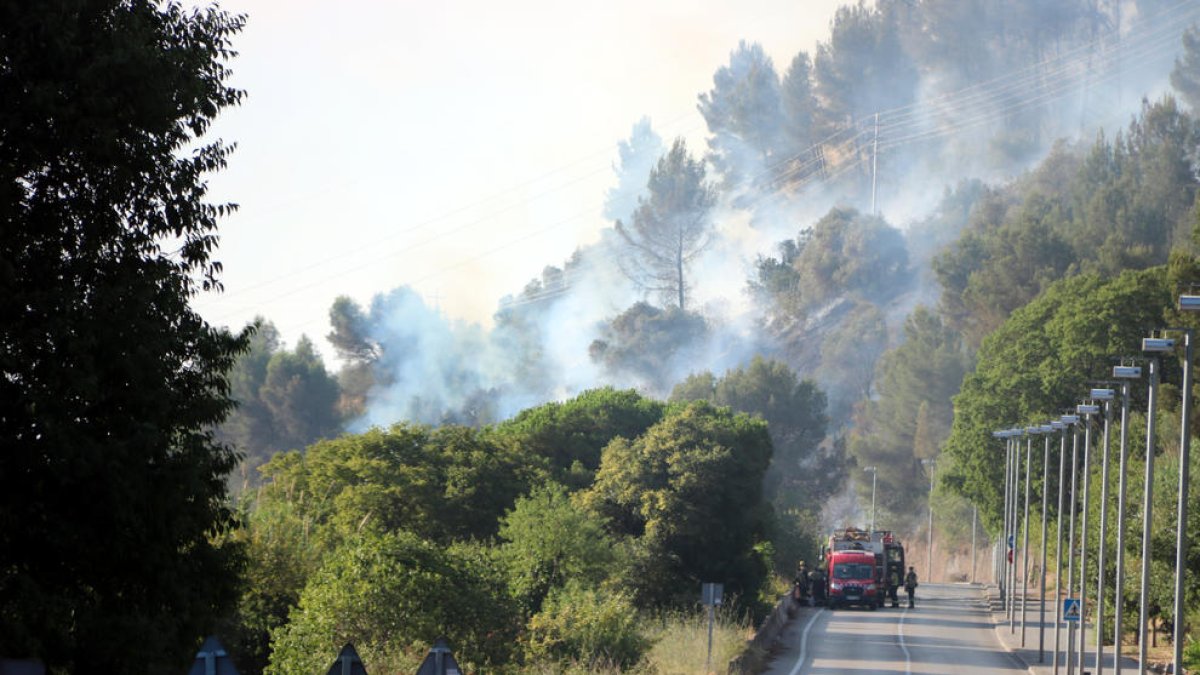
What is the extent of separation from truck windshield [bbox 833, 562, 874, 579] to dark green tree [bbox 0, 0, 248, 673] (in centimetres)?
6203

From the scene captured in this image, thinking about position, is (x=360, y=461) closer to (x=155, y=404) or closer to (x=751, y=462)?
(x=751, y=462)

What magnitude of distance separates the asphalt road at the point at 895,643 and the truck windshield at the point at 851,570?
1.62 m

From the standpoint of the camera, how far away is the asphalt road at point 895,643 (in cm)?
5225

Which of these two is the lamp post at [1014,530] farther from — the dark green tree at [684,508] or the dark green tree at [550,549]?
the dark green tree at [550,549]

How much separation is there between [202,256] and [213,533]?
3.26 m

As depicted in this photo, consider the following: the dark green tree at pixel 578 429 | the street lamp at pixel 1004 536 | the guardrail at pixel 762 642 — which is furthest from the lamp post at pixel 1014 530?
the dark green tree at pixel 578 429

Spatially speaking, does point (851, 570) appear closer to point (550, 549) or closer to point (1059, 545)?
point (1059, 545)

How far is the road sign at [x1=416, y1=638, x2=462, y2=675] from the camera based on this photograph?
599 inches

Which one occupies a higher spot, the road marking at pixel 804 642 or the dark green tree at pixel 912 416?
the dark green tree at pixel 912 416

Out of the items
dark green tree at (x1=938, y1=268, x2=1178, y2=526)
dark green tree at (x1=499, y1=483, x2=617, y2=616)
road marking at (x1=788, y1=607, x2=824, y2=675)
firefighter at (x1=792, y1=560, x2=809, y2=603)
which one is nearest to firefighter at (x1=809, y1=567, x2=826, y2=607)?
firefighter at (x1=792, y1=560, x2=809, y2=603)

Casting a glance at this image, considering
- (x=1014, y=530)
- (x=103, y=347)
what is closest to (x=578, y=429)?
(x=1014, y=530)

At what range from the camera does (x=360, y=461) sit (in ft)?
186

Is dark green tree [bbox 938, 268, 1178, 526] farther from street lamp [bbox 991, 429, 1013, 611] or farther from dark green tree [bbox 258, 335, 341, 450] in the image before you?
dark green tree [bbox 258, 335, 341, 450]

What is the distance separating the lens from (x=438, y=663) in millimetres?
15344
